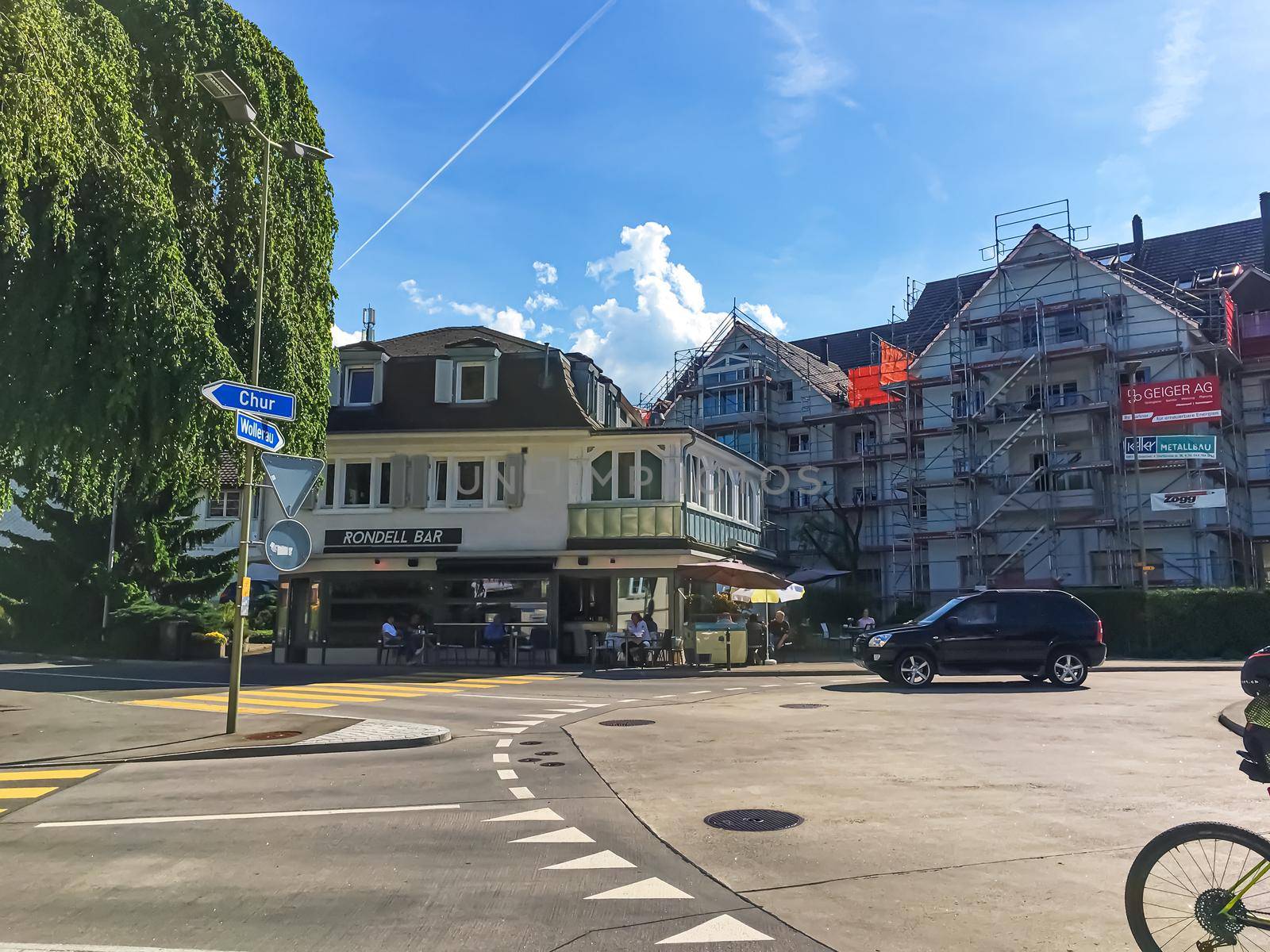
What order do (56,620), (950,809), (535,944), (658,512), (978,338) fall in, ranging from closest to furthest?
(535,944), (950,809), (658,512), (56,620), (978,338)

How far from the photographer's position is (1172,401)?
39375mm

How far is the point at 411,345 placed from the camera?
35750mm

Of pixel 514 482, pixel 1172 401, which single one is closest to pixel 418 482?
pixel 514 482

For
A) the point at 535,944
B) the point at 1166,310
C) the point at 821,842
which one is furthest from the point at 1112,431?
the point at 535,944

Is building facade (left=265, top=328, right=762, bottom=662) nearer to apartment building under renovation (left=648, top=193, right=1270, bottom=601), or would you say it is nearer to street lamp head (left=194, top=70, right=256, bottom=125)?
apartment building under renovation (left=648, top=193, right=1270, bottom=601)

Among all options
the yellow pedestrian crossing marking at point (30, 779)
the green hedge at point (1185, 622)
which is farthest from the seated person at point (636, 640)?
the yellow pedestrian crossing marking at point (30, 779)

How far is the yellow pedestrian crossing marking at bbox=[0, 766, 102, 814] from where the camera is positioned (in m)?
8.69

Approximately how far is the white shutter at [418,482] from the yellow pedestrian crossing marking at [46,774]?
19.4 metres

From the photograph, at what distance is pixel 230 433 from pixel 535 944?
39.0 feet

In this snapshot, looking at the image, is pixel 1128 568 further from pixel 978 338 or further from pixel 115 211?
pixel 115 211

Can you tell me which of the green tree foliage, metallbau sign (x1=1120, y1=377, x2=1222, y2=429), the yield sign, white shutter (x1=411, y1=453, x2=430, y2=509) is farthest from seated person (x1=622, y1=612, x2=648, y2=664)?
metallbau sign (x1=1120, y1=377, x2=1222, y2=429)

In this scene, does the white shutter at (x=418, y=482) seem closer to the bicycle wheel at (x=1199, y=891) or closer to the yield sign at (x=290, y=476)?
the yield sign at (x=290, y=476)

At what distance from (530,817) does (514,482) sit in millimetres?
21954

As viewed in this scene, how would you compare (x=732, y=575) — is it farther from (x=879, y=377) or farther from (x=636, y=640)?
(x=879, y=377)
